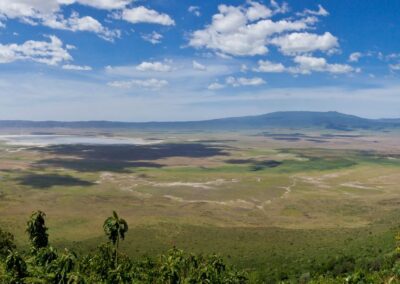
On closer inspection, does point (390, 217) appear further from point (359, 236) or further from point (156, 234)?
point (156, 234)

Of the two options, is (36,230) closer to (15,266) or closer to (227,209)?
(15,266)

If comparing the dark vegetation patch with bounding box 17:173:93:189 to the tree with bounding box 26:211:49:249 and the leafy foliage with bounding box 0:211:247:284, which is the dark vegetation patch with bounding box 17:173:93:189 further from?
the leafy foliage with bounding box 0:211:247:284

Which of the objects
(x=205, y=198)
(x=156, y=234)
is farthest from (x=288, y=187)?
(x=156, y=234)

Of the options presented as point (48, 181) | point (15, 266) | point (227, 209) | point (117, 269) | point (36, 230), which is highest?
point (15, 266)

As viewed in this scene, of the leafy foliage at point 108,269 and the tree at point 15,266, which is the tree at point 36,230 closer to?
the leafy foliage at point 108,269

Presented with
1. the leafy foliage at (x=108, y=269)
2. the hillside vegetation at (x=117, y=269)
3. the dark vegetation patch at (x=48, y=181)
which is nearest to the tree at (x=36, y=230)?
the hillside vegetation at (x=117, y=269)

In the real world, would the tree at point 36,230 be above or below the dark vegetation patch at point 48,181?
above

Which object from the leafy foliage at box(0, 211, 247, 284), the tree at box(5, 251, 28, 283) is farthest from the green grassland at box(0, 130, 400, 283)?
the tree at box(5, 251, 28, 283)

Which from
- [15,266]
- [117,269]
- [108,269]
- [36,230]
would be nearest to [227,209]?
[36,230]
